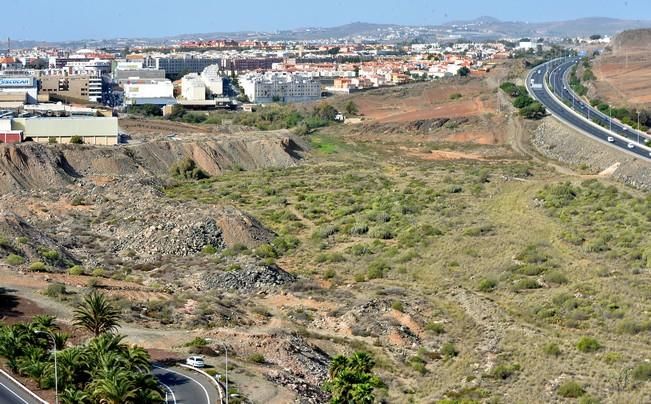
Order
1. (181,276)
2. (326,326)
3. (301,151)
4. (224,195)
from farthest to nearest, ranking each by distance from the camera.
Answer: (301,151)
(224,195)
(181,276)
(326,326)

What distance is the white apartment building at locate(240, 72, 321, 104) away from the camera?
156 m

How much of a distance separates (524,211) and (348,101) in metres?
79.1

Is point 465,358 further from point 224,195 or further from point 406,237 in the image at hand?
point 224,195

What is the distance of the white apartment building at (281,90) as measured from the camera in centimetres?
15612

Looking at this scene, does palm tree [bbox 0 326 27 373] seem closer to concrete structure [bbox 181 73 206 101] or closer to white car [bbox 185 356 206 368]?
white car [bbox 185 356 206 368]

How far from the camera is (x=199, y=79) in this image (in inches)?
6083

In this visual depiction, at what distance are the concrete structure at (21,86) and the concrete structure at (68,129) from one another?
35.7 m

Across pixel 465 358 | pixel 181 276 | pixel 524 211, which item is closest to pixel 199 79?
pixel 524 211

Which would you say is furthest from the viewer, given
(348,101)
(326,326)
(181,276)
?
(348,101)

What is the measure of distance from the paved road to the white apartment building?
126472 millimetres

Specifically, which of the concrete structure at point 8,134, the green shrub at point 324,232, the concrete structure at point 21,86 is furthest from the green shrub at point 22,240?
the concrete structure at point 21,86

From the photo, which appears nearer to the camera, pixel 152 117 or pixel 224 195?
pixel 224 195

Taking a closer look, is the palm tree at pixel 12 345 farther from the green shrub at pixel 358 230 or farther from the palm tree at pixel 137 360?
the green shrub at pixel 358 230

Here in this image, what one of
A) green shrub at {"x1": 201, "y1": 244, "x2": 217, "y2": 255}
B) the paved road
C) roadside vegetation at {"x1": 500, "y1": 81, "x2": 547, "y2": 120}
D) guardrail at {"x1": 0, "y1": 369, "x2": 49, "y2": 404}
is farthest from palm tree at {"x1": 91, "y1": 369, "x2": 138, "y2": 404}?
roadside vegetation at {"x1": 500, "y1": 81, "x2": 547, "y2": 120}
